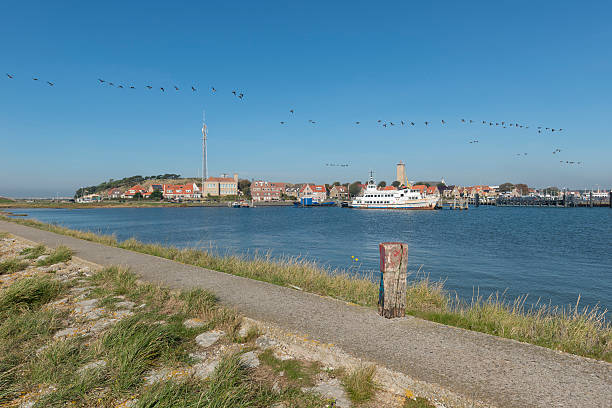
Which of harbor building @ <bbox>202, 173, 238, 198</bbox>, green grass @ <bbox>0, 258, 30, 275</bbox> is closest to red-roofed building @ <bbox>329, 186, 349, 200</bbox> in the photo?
harbor building @ <bbox>202, 173, 238, 198</bbox>

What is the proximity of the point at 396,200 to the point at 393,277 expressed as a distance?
8959 cm

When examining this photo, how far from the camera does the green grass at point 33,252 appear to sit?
1242cm

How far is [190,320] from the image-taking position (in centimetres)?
594

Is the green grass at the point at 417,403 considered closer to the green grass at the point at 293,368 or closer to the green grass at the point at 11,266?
the green grass at the point at 293,368

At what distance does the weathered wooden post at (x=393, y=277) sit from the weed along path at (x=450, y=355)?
0.19m

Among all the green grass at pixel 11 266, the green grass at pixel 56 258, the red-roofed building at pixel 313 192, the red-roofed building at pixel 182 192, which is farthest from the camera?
the red-roofed building at pixel 182 192

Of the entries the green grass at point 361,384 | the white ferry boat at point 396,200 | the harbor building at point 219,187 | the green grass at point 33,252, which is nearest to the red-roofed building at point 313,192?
the harbor building at point 219,187

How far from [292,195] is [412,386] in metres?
155

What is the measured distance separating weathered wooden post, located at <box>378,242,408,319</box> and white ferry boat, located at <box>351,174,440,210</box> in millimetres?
88954

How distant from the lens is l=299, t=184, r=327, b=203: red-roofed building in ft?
447

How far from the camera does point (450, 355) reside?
4.38 meters

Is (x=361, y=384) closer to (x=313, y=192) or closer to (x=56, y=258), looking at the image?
(x=56, y=258)

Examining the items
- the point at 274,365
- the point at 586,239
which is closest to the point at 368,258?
the point at 274,365

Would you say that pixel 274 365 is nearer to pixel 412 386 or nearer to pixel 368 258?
pixel 412 386
